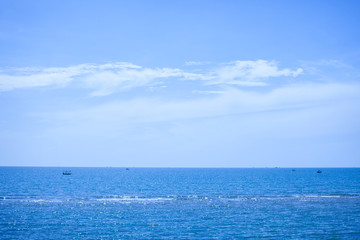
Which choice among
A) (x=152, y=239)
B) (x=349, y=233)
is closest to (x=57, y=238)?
(x=152, y=239)

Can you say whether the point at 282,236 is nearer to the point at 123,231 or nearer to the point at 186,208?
the point at 123,231

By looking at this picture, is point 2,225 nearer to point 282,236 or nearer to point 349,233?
point 282,236

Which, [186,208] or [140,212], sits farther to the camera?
[186,208]

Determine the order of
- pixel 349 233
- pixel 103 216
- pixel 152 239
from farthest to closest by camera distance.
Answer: pixel 103 216 → pixel 349 233 → pixel 152 239

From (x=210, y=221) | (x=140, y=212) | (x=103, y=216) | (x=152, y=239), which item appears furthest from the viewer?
(x=140, y=212)

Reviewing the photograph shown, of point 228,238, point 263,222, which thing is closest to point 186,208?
point 263,222

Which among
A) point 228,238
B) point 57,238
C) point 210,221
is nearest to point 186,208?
point 210,221

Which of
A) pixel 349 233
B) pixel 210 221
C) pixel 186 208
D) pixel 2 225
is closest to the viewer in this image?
pixel 349 233

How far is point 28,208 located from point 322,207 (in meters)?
46.4

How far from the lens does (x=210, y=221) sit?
1614 inches

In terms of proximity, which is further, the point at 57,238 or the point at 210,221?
the point at 210,221

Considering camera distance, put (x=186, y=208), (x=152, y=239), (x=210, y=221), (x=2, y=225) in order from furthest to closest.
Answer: (x=186, y=208) < (x=210, y=221) < (x=2, y=225) < (x=152, y=239)

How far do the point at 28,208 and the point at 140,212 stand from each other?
17.9 metres

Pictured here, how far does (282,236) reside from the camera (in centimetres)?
3381
